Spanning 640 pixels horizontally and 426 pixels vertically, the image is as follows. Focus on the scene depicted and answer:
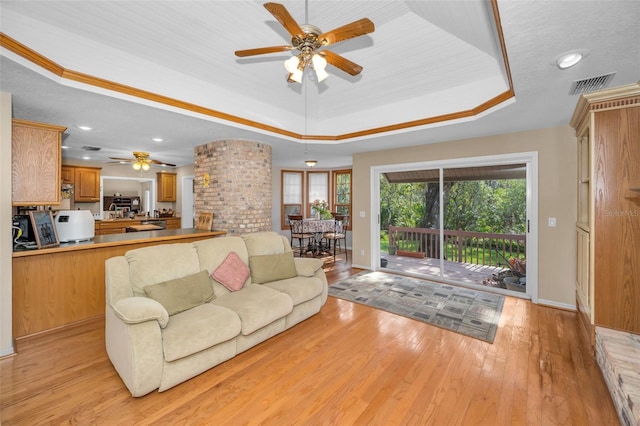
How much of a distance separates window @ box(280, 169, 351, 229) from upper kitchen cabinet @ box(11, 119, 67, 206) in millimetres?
5796

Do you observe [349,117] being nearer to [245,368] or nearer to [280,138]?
[280,138]

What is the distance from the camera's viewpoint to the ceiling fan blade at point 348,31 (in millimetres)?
1733

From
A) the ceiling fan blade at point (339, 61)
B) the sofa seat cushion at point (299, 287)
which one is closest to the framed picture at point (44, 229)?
the sofa seat cushion at point (299, 287)

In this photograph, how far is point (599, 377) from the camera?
219cm

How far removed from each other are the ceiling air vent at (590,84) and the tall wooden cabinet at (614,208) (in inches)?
3.9

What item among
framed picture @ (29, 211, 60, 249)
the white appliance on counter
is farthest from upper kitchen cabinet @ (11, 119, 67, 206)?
the white appliance on counter

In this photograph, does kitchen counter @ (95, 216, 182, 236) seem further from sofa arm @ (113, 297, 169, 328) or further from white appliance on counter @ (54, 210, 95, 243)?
sofa arm @ (113, 297, 169, 328)

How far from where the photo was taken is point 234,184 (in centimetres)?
463

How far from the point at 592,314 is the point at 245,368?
3.13 meters

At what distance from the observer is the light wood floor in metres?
1.79

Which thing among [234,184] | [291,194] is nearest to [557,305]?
[234,184]

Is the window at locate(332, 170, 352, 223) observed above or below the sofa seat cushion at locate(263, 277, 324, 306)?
above

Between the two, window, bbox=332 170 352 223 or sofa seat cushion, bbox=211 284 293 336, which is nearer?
sofa seat cushion, bbox=211 284 293 336

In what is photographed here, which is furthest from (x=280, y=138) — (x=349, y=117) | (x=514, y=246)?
(x=514, y=246)
